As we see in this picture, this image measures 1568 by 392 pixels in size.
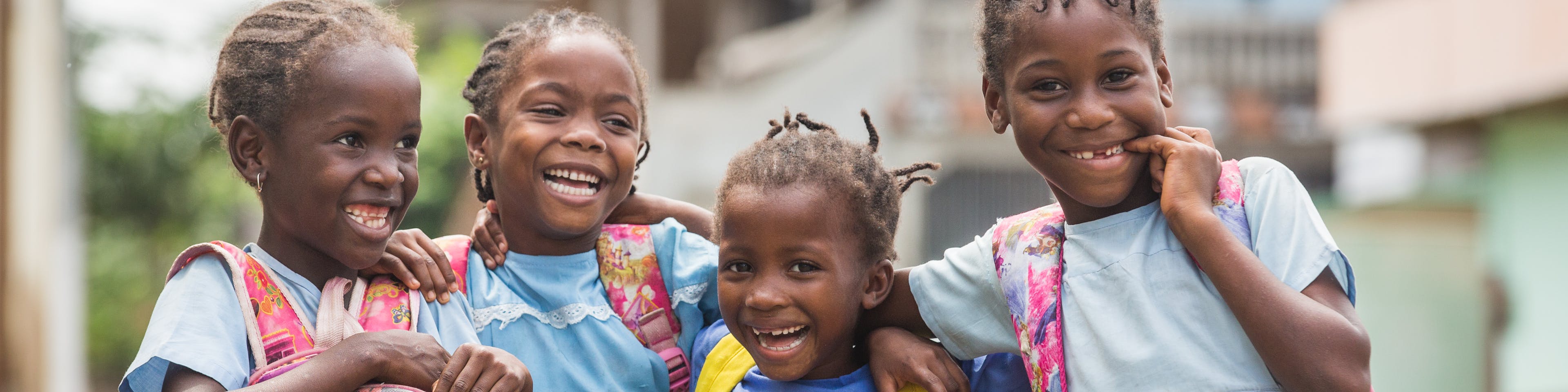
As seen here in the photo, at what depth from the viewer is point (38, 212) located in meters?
7.64

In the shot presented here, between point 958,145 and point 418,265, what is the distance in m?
8.18

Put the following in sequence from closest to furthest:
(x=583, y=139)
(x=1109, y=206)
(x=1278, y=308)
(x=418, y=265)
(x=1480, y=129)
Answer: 1. (x=1278, y=308)
2. (x=1109, y=206)
3. (x=418, y=265)
4. (x=583, y=139)
5. (x=1480, y=129)

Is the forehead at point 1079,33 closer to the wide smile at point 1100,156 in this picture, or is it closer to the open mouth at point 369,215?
the wide smile at point 1100,156

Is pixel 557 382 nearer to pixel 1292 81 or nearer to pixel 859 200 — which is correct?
pixel 859 200

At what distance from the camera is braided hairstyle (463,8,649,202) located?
9.14 ft

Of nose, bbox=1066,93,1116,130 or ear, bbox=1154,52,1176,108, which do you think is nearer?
nose, bbox=1066,93,1116,130

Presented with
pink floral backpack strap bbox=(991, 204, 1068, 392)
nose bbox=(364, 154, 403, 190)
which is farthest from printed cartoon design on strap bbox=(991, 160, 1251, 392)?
nose bbox=(364, 154, 403, 190)

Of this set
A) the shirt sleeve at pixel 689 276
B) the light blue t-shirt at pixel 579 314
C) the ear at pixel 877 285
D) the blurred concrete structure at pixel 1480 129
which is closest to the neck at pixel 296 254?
the light blue t-shirt at pixel 579 314

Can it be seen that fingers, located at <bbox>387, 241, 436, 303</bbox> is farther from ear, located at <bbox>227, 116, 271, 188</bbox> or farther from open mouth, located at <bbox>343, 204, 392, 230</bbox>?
ear, located at <bbox>227, 116, 271, 188</bbox>

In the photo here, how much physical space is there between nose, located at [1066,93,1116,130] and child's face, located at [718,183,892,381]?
51 centimetres

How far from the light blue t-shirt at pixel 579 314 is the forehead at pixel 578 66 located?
36 centimetres

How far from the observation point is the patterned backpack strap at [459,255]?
265cm

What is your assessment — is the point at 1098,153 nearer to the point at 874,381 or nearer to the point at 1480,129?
the point at 874,381

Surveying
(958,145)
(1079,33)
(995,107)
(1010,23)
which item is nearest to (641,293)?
(995,107)
